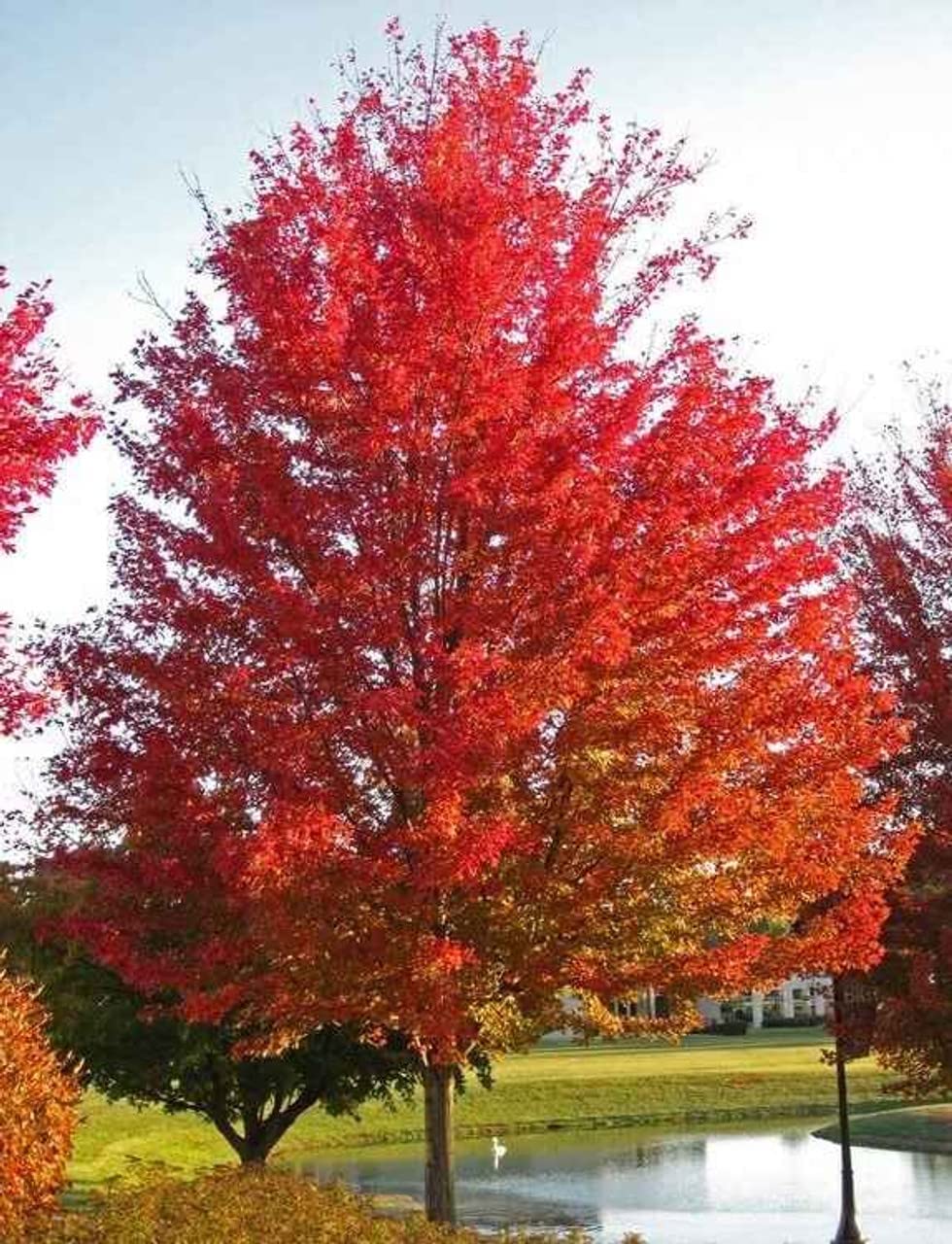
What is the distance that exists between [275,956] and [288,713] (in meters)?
2.40

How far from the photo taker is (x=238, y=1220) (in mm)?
11508

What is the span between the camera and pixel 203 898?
55.3 ft

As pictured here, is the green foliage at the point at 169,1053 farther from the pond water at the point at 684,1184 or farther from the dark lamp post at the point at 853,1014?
the dark lamp post at the point at 853,1014

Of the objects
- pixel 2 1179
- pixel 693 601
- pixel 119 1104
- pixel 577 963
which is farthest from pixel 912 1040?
pixel 119 1104

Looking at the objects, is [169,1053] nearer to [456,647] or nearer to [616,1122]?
[456,647]

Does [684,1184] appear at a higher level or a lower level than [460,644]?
lower

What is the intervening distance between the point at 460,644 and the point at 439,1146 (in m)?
5.97

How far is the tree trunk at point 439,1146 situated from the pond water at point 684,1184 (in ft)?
18.2

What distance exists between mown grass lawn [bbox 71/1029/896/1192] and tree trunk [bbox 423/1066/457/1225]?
23397mm

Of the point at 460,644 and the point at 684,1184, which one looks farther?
the point at 684,1184

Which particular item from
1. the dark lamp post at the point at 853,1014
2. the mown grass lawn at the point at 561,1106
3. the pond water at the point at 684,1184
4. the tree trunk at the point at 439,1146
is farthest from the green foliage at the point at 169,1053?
the tree trunk at the point at 439,1146

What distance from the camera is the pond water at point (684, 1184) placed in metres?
29.3

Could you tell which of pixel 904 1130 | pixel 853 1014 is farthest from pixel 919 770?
pixel 904 1130

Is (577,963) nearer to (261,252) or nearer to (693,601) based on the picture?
(693,601)
